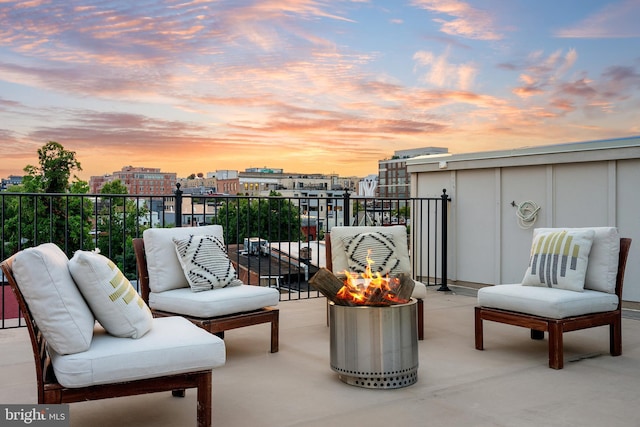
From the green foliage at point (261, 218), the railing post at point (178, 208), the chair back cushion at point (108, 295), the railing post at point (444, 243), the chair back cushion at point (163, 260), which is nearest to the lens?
the chair back cushion at point (108, 295)

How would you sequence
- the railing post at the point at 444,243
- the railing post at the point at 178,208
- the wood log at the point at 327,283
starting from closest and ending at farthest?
the wood log at the point at 327,283
the railing post at the point at 178,208
the railing post at the point at 444,243

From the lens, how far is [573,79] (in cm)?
853

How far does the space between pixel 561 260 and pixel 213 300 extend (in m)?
2.24

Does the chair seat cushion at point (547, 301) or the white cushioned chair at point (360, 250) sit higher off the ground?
the white cushioned chair at point (360, 250)

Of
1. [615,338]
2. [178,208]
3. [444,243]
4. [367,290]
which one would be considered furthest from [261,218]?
[367,290]

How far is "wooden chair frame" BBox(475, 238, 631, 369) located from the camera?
3152 mm

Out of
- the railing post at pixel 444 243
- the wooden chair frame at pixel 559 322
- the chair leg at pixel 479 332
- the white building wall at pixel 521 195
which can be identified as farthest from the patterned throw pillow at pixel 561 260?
the railing post at pixel 444 243

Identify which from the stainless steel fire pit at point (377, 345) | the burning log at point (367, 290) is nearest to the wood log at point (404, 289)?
the burning log at point (367, 290)

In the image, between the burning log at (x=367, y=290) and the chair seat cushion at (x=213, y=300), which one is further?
the chair seat cushion at (x=213, y=300)

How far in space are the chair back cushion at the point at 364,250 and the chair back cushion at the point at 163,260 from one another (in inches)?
47.5

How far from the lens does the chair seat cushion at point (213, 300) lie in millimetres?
3227

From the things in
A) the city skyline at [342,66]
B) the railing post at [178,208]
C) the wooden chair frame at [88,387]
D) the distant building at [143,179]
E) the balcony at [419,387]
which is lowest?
A: the balcony at [419,387]

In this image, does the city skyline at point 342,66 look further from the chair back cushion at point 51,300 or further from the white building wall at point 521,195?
the chair back cushion at point 51,300

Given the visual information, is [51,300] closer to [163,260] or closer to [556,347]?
[163,260]
